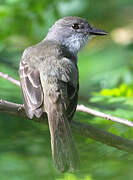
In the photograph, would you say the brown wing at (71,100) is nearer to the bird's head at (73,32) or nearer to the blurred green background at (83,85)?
the blurred green background at (83,85)

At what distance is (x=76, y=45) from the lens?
18.0 feet

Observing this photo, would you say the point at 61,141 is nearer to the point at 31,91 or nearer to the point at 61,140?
the point at 61,140

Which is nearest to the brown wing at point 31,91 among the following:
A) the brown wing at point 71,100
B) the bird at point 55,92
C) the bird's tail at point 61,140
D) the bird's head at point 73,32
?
the bird at point 55,92

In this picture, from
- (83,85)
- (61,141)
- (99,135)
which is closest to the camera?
(99,135)

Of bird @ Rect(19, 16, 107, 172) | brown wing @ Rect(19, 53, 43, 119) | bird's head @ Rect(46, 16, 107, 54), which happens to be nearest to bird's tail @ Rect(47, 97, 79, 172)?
bird @ Rect(19, 16, 107, 172)

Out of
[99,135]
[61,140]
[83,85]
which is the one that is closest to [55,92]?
[61,140]

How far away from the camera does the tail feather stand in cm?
325

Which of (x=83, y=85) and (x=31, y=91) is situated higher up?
(x=31, y=91)

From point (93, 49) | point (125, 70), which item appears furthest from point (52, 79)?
point (93, 49)

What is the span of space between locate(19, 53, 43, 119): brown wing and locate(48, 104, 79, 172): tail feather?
0.48ft

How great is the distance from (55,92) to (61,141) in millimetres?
593

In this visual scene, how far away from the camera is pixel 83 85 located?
7320 millimetres

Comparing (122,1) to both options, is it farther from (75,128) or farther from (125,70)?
(75,128)

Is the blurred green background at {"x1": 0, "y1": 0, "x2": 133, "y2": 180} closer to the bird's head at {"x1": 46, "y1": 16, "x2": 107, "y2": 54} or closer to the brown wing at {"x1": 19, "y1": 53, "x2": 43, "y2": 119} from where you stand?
the brown wing at {"x1": 19, "y1": 53, "x2": 43, "y2": 119}
